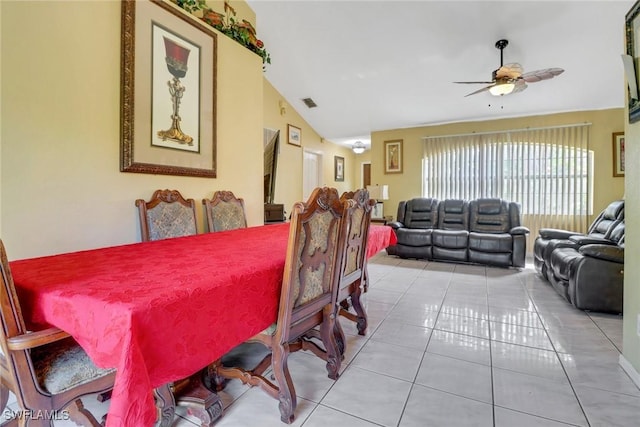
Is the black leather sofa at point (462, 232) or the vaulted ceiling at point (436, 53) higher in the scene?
the vaulted ceiling at point (436, 53)

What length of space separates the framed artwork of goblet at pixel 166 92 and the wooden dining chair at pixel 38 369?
1.42m

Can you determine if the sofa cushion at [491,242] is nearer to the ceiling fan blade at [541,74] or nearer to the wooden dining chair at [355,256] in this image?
the ceiling fan blade at [541,74]

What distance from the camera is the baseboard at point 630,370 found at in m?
1.63

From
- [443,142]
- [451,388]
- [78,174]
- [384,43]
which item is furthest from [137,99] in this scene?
[443,142]

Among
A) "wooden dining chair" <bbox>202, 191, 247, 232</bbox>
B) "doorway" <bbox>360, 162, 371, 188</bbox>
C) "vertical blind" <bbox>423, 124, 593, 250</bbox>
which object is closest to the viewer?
"wooden dining chair" <bbox>202, 191, 247, 232</bbox>

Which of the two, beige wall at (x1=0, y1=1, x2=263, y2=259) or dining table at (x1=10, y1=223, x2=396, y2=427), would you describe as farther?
beige wall at (x1=0, y1=1, x2=263, y2=259)

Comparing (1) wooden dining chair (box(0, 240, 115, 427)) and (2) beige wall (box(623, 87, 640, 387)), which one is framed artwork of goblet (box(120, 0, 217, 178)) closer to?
(1) wooden dining chair (box(0, 240, 115, 427))

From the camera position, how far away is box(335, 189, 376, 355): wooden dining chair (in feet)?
5.82

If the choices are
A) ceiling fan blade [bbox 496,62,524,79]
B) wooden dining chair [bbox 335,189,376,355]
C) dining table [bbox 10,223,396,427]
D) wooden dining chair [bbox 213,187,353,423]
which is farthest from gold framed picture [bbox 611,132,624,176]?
dining table [bbox 10,223,396,427]

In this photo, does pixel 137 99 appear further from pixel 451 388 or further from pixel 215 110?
pixel 451 388

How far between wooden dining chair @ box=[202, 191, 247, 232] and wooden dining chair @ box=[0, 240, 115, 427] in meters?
1.61

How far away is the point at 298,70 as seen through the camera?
465 centimetres

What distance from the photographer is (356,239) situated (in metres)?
1.96

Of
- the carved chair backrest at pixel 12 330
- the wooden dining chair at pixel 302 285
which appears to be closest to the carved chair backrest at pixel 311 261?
the wooden dining chair at pixel 302 285
